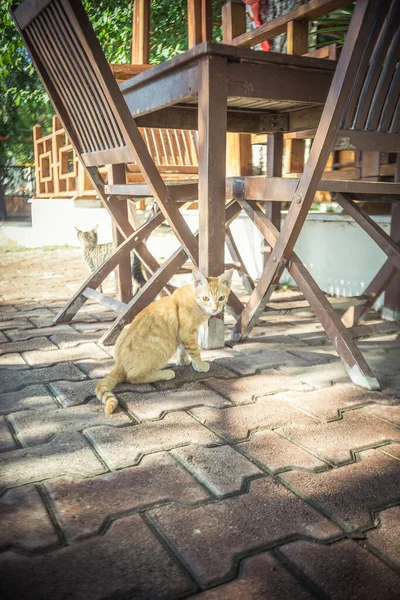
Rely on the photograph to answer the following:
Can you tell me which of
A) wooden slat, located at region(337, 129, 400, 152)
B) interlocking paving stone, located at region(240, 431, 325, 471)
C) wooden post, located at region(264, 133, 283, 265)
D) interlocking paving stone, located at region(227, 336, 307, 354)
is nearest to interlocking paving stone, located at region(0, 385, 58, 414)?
interlocking paving stone, located at region(240, 431, 325, 471)

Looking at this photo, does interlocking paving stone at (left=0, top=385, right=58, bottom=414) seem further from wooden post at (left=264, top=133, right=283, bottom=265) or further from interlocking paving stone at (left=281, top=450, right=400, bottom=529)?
wooden post at (left=264, top=133, right=283, bottom=265)

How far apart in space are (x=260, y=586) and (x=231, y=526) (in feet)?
0.73

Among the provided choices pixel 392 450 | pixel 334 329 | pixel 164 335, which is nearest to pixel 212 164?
pixel 164 335

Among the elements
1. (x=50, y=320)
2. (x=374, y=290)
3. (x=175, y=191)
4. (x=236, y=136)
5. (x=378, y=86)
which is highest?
(x=236, y=136)

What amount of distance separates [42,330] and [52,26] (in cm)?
186

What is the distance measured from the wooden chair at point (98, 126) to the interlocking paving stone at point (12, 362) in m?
0.51

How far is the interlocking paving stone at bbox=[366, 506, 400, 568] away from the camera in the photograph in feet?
4.21

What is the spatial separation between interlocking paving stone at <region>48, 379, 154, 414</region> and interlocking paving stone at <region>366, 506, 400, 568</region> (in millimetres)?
1234

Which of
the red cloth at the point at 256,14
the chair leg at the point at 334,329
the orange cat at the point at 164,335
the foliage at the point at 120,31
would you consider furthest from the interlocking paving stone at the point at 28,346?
the foliage at the point at 120,31

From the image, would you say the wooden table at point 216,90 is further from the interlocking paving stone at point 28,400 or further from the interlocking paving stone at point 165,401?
the interlocking paving stone at point 28,400

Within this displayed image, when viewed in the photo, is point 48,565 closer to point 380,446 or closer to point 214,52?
point 380,446

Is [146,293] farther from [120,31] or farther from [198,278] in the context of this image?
[120,31]

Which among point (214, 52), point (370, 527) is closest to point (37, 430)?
point (370, 527)

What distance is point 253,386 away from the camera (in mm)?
2412
